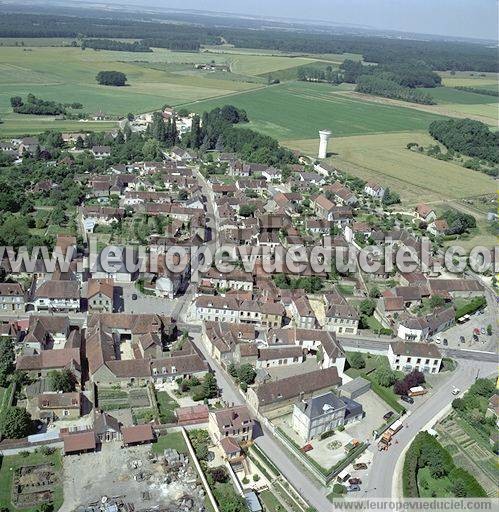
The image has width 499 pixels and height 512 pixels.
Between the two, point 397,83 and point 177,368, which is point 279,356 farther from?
point 397,83

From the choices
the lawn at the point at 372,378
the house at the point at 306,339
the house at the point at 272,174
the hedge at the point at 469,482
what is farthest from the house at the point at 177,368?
the house at the point at 272,174

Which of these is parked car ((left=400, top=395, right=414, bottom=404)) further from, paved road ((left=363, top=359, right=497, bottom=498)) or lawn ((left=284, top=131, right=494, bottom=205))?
lawn ((left=284, top=131, right=494, bottom=205))

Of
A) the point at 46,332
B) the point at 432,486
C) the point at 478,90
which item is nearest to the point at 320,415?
the point at 432,486

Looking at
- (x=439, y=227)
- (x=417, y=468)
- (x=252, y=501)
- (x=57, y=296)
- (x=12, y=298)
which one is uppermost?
(x=439, y=227)

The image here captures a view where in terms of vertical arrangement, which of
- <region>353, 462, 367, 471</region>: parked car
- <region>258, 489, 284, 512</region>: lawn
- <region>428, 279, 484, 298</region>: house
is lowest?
<region>258, 489, 284, 512</region>: lawn

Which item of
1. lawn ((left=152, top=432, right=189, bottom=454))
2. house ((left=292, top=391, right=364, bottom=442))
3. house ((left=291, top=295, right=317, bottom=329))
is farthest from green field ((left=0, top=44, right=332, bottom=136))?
house ((left=292, top=391, right=364, bottom=442))

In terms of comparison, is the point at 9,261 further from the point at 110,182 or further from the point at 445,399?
the point at 445,399

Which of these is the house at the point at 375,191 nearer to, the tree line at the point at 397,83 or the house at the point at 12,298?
the house at the point at 12,298
